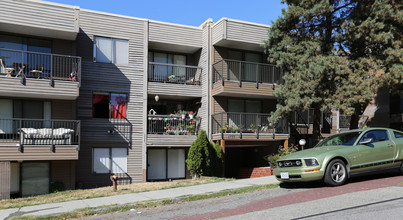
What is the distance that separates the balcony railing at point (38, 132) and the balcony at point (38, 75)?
1.21 m

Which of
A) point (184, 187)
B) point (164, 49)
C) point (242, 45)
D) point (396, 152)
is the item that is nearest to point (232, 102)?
point (242, 45)

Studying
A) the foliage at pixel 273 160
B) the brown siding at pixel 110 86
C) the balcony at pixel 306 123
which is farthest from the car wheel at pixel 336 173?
the balcony at pixel 306 123

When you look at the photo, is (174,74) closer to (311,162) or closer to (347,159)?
(311,162)

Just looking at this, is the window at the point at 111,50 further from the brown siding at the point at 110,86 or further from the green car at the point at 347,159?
the green car at the point at 347,159

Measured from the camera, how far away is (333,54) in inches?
700

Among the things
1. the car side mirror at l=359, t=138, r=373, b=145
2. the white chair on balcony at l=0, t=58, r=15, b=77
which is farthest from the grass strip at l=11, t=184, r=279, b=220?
the white chair on balcony at l=0, t=58, r=15, b=77

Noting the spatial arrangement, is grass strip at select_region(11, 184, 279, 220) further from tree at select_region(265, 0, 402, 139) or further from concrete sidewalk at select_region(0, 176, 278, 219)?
tree at select_region(265, 0, 402, 139)

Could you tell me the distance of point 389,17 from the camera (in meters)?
16.7

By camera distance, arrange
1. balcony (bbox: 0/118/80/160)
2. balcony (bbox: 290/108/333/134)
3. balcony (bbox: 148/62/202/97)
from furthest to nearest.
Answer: balcony (bbox: 290/108/333/134), balcony (bbox: 148/62/202/97), balcony (bbox: 0/118/80/160)

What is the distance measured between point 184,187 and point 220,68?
31.0ft

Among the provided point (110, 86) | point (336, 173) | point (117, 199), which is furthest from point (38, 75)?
point (336, 173)

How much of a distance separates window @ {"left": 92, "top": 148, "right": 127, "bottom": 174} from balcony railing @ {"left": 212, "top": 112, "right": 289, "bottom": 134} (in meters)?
4.99

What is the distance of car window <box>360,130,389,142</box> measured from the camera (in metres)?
11.2

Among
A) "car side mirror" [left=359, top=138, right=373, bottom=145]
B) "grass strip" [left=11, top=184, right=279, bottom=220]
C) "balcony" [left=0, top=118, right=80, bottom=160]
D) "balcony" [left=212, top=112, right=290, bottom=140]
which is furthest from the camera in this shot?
"balcony" [left=212, top=112, right=290, bottom=140]
